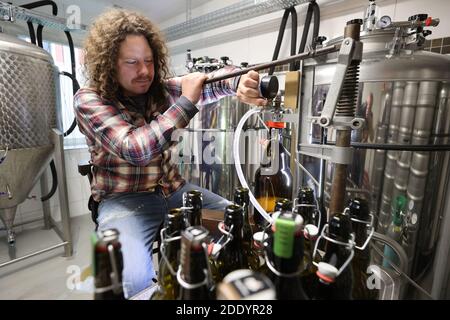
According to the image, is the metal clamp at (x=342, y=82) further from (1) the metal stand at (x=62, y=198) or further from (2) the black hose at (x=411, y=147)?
(1) the metal stand at (x=62, y=198)

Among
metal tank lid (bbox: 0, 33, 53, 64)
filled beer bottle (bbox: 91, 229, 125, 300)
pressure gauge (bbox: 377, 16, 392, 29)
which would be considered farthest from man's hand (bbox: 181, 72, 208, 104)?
metal tank lid (bbox: 0, 33, 53, 64)

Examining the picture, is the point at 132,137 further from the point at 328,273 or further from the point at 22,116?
the point at 22,116

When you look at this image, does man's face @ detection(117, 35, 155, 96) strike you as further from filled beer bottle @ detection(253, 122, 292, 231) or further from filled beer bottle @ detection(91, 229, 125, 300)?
filled beer bottle @ detection(91, 229, 125, 300)

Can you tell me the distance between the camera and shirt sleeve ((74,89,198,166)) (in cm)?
66

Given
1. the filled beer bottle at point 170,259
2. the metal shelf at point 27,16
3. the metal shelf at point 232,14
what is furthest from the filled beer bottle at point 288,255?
the metal shelf at point 27,16

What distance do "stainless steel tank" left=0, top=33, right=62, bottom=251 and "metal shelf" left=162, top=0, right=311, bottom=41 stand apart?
1.15 m

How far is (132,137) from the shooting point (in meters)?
0.68

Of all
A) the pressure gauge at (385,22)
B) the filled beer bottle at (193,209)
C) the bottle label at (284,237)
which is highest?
the pressure gauge at (385,22)

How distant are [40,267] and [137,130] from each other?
1616 mm

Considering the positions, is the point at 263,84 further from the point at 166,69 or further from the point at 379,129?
the point at 166,69

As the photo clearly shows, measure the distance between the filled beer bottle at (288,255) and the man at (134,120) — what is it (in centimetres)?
48

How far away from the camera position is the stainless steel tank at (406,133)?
0.70 metres

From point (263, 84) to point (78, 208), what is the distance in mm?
2626

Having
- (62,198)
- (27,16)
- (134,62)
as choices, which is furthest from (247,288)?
(27,16)
